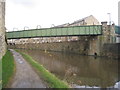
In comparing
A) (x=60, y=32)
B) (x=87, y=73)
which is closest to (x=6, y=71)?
(x=87, y=73)

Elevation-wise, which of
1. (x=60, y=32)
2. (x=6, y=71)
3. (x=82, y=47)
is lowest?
(x=82, y=47)

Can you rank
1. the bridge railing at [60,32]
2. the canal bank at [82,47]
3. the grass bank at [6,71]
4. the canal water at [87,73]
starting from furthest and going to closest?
the bridge railing at [60,32]
the canal bank at [82,47]
the canal water at [87,73]
the grass bank at [6,71]

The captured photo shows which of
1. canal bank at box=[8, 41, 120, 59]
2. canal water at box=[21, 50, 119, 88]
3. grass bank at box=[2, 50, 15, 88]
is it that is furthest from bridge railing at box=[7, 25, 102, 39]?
grass bank at box=[2, 50, 15, 88]

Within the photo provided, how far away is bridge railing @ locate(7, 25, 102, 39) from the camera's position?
41819 millimetres

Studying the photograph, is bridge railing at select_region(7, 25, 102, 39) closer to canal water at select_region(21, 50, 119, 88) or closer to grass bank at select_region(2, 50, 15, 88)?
canal water at select_region(21, 50, 119, 88)

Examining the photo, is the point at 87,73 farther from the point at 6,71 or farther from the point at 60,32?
the point at 60,32

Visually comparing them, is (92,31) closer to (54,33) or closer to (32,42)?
(54,33)

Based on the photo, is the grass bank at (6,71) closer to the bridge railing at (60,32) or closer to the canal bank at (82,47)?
the canal bank at (82,47)

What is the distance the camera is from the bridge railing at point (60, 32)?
41819mm

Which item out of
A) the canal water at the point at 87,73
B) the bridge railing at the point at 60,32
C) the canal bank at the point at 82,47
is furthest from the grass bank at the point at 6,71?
the bridge railing at the point at 60,32

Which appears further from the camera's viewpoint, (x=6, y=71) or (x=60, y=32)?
(x=60, y=32)

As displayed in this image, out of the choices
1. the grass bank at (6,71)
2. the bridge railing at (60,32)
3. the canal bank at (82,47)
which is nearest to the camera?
the grass bank at (6,71)

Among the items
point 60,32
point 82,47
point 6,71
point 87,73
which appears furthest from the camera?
point 82,47

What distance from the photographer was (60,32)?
151ft
